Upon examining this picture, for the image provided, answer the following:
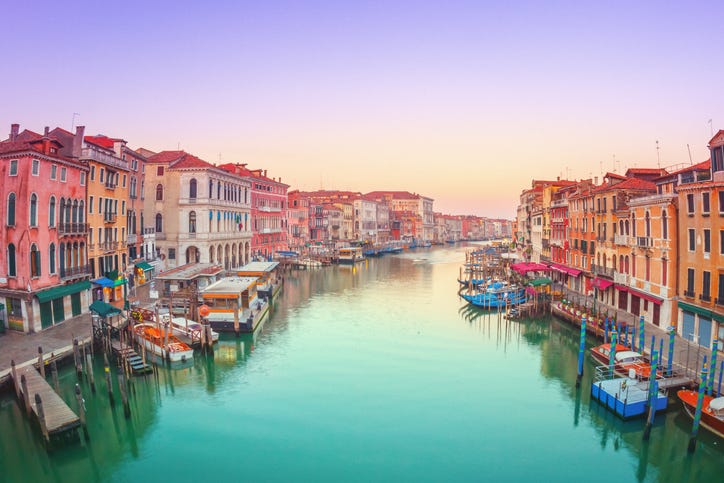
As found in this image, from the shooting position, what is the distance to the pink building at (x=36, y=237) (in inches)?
766

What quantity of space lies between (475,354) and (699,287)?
29.1 feet

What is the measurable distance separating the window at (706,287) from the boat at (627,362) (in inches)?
125

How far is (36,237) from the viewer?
20.0 m

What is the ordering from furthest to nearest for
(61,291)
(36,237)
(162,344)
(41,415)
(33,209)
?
(61,291)
(162,344)
(36,237)
(33,209)
(41,415)

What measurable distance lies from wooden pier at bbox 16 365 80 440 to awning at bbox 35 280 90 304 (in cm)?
476

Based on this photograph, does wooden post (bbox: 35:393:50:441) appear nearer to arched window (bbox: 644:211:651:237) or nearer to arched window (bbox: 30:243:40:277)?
arched window (bbox: 30:243:40:277)

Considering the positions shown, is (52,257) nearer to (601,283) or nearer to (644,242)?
(644,242)

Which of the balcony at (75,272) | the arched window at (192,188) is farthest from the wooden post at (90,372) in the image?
the arched window at (192,188)

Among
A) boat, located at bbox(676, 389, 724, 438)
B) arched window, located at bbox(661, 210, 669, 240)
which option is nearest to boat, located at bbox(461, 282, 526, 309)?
arched window, located at bbox(661, 210, 669, 240)

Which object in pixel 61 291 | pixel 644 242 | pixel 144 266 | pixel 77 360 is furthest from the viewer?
pixel 144 266

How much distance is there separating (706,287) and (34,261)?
24.9 m

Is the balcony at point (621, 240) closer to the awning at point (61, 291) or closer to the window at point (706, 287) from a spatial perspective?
the window at point (706, 287)

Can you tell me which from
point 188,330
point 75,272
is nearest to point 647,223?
point 188,330

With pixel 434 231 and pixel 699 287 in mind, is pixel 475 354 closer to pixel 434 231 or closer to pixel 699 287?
pixel 699 287
